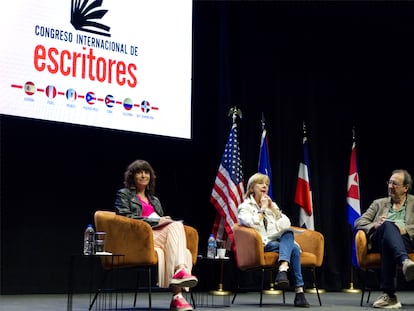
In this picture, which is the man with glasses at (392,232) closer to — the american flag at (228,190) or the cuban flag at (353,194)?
the american flag at (228,190)

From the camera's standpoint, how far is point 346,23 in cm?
745

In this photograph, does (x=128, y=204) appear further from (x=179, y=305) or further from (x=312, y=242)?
(x=312, y=242)

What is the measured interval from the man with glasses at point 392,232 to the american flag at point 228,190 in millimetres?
1350

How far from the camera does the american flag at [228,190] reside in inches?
245

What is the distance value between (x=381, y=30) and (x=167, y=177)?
2.86 m

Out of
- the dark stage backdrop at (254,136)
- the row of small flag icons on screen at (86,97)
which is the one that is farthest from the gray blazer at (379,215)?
the row of small flag icons on screen at (86,97)

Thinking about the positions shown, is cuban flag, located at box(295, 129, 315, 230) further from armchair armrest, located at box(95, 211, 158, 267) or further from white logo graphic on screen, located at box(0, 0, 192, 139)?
armchair armrest, located at box(95, 211, 158, 267)

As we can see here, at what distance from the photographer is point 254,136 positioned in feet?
22.6

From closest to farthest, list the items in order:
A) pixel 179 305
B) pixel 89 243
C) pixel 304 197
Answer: pixel 179 305, pixel 89 243, pixel 304 197

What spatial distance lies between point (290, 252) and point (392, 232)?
69 centimetres

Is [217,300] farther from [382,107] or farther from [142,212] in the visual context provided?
[382,107]

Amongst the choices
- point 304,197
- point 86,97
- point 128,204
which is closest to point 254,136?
point 304,197

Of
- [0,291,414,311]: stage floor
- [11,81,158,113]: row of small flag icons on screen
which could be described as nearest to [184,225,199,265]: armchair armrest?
[0,291,414,311]: stage floor

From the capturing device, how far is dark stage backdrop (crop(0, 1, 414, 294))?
5.80m
